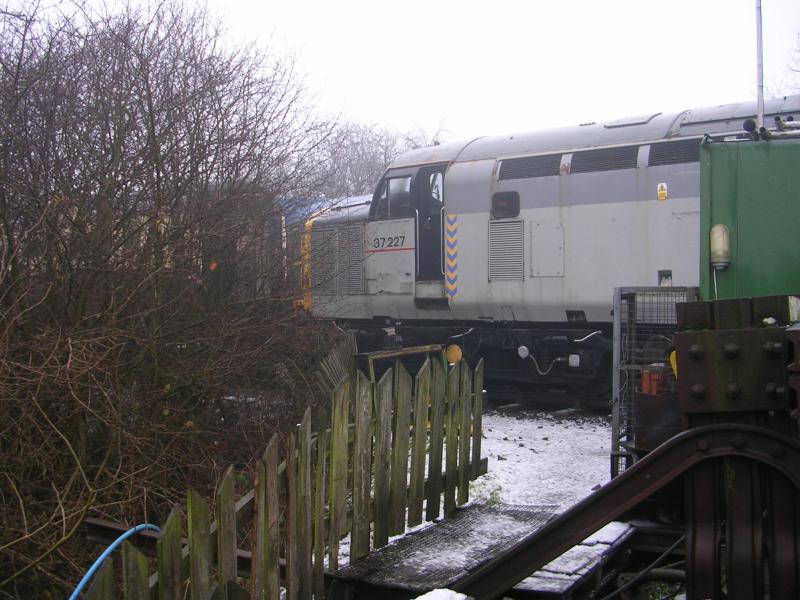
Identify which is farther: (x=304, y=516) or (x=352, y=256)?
(x=352, y=256)

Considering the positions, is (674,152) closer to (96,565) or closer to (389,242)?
(389,242)

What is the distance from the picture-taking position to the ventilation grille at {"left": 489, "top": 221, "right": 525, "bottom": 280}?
1173cm

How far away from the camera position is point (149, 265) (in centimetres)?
605

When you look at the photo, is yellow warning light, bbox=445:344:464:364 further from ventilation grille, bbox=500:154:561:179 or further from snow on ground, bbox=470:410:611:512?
ventilation grille, bbox=500:154:561:179

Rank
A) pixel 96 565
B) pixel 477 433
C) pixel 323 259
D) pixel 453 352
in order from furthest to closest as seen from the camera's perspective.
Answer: pixel 453 352, pixel 323 259, pixel 477 433, pixel 96 565

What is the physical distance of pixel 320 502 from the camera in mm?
4426

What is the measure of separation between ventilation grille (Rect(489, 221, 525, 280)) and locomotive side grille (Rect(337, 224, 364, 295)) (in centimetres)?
263

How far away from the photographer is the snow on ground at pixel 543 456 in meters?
6.66

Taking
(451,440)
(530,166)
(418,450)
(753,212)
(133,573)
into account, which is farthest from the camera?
(530,166)

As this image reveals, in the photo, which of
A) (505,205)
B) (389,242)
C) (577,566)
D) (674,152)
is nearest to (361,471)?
(577,566)

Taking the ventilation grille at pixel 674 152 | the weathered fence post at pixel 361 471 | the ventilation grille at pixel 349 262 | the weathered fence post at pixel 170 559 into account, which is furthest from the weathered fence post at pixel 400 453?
the ventilation grille at pixel 349 262

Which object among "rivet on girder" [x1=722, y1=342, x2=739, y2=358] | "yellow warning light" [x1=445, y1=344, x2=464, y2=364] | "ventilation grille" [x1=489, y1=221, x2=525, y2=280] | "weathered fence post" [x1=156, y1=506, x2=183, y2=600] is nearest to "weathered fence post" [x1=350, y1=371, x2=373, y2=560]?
"weathered fence post" [x1=156, y1=506, x2=183, y2=600]

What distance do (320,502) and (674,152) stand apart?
306 inches

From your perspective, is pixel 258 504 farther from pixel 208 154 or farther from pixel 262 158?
pixel 262 158
